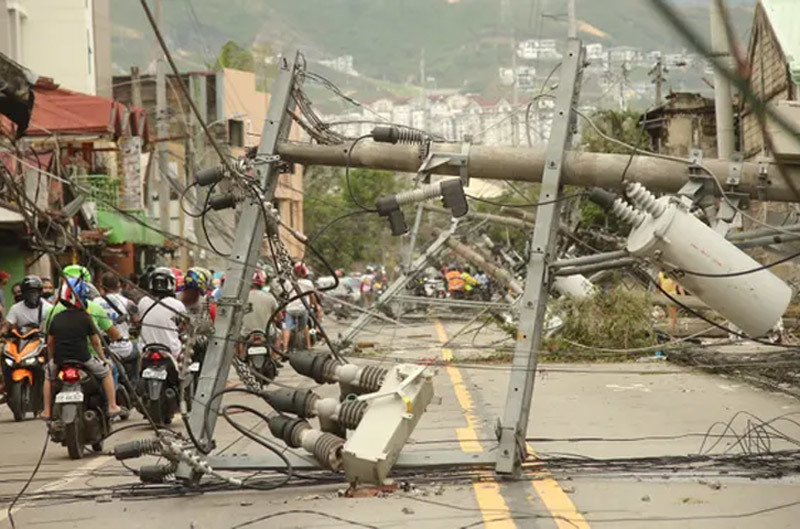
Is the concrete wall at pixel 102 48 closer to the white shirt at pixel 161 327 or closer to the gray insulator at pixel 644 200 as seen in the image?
the white shirt at pixel 161 327

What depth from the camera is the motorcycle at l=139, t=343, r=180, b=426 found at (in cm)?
1596

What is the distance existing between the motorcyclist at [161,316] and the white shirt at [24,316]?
1.90 meters

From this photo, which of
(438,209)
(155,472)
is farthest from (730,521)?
(438,209)

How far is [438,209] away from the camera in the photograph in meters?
31.8

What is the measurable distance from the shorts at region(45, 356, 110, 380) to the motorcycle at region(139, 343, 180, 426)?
1.22 metres

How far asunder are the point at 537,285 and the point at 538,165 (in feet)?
3.68

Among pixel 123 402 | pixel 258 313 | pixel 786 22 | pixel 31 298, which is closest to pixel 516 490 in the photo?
pixel 123 402

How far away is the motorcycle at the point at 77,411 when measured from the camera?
45.8ft

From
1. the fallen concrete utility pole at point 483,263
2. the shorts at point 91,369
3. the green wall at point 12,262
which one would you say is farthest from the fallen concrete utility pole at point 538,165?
the green wall at point 12,262

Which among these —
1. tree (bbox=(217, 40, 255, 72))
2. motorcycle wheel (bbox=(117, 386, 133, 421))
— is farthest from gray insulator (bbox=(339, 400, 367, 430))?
tree (bbox=(217, 40, 255, 72))

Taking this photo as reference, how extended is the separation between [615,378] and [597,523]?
1417cm

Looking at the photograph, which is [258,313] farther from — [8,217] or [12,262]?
[12,262]

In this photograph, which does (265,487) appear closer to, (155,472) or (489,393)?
(155,472)

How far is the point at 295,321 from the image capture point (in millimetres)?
28188
